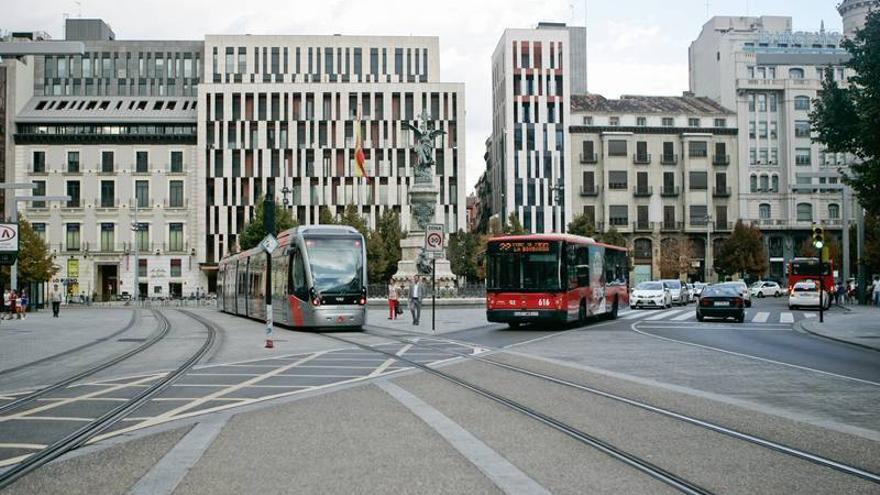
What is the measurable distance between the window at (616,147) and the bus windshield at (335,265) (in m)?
71.2

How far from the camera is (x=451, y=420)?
1010 centimetres

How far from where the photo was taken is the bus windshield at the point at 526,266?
28.7 metres

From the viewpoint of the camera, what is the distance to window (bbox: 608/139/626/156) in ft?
318

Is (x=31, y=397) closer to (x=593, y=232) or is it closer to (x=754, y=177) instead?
(x=593, y=232)

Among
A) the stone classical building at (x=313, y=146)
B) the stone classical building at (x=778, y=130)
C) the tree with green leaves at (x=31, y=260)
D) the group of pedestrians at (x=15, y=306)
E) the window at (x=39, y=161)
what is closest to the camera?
the group of pedestrians at (x=15, y=306)

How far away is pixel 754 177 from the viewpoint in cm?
9856

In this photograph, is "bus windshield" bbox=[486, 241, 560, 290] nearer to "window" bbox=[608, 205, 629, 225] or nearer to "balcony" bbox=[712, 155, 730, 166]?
"window" bbox=[608, 205, 629, 225]

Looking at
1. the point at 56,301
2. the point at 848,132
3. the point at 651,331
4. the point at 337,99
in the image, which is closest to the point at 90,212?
the point at 337,99

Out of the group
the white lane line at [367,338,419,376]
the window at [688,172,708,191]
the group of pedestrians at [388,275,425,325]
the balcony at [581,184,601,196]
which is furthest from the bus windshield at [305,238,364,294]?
the window at [688,172,708,191]

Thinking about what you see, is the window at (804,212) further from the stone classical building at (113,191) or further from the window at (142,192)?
the window at (142,192)

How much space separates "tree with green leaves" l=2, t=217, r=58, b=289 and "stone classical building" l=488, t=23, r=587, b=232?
155ft

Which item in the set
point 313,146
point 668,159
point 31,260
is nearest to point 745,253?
point 668,159

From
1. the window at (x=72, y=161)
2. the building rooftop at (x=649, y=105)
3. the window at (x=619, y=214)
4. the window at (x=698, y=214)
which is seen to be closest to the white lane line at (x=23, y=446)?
the window at (x=72, y=161)

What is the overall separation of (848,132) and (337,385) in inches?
606
